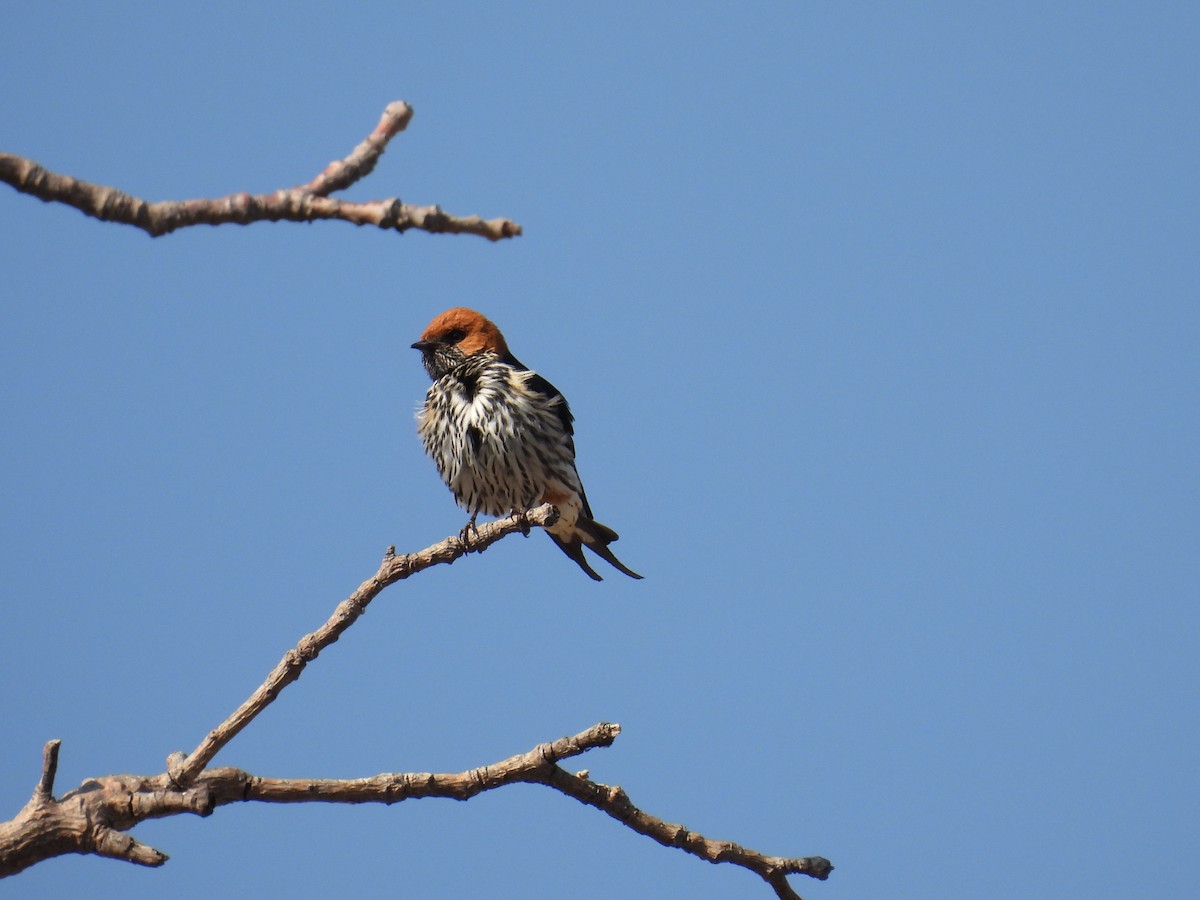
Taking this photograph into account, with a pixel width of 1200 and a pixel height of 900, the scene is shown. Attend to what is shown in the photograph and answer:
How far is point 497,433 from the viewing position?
424 inches

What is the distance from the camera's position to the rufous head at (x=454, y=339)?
11.7 meters

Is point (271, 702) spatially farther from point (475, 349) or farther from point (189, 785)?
point (475, 349)

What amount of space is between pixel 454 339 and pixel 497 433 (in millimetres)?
1434

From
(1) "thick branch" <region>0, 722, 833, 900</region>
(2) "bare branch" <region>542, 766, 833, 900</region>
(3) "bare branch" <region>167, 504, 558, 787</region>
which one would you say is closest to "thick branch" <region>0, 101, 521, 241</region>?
(1) "thick branch" <region>0, 722, 833, 900</region>

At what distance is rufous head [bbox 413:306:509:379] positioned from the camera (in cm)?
1170

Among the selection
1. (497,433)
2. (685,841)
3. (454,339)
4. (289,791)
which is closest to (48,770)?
(289,791)

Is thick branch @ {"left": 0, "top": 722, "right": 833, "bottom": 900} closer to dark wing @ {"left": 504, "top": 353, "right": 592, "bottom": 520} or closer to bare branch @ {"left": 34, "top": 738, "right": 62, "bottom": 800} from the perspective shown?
bare branch @ {"left": 34, "top": 738, "right": 62, "bottom": 800}

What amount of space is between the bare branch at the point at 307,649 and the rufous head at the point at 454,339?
15.5 ft

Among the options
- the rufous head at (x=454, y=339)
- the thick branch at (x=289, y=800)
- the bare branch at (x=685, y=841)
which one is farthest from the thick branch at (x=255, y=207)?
the rufous head at (x=454, y=339)

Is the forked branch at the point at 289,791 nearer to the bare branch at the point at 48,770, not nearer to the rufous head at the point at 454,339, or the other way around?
the bare branch at the point at 48,770

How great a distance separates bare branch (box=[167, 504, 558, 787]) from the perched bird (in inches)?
145

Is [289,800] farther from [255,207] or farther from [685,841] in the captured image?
[255,207]

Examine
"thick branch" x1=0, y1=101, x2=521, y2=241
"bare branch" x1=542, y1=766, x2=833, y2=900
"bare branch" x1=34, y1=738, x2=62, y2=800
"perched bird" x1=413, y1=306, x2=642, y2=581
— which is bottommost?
"bare branch" x1=34, y1=738, x2=62, y2=800

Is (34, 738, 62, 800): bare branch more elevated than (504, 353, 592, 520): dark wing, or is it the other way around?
(504, 353, 592, 520): dark wing
